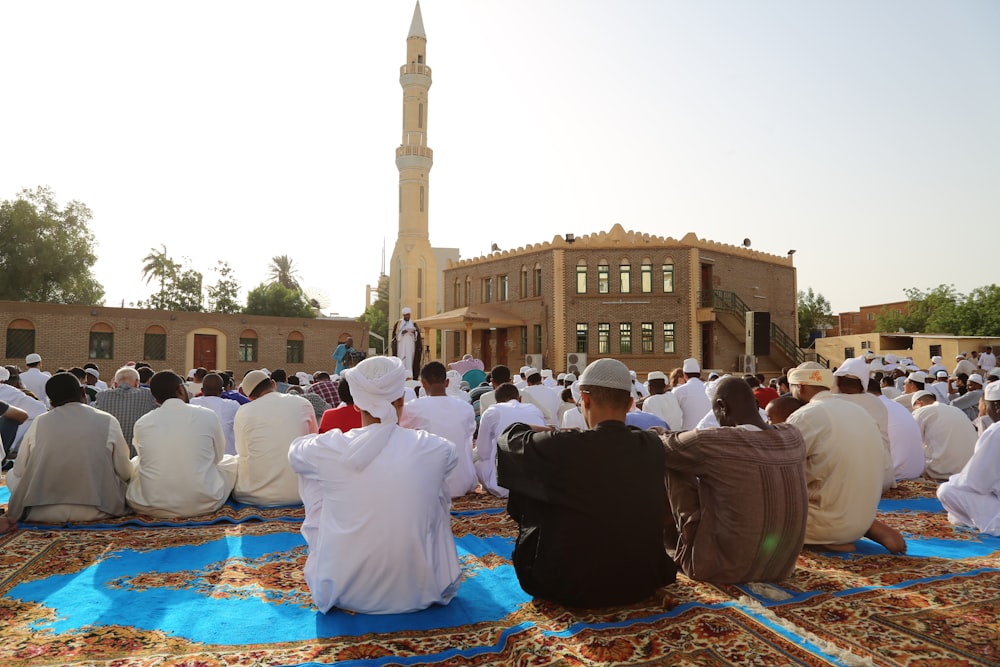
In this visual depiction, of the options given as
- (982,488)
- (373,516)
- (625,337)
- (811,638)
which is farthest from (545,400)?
(625,337)

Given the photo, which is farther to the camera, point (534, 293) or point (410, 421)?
point (534, 293)

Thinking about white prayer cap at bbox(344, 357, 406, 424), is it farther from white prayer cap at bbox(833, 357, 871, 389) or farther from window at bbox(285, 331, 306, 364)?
window at bbox(285, 331, 306, 364)

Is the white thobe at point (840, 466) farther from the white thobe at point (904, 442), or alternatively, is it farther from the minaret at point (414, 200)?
the minaret at point (414, 200)

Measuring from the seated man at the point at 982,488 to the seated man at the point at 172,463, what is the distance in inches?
216

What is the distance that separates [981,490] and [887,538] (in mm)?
1201

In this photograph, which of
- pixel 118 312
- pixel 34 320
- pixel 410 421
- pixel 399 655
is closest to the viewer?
pixel 399 655

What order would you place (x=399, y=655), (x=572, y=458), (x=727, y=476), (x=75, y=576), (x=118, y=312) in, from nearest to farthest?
1. (x=399, y=655)
2. (x=572, y=458)
3. (x=727, y=476)
4. (x=75, y=576)
5. (x=118, y=312)

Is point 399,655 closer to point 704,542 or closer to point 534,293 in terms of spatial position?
point 704,542

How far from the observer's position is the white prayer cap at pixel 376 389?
10.0 ft

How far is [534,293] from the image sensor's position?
27.3 m

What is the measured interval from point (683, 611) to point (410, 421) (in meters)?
2.97

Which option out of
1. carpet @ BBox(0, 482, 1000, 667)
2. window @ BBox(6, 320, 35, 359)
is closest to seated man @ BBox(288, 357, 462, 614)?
carpet @ BBox(0, 482, 1000, 667)

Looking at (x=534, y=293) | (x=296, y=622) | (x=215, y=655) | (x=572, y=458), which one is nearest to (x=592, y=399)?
(x=572, y=458)

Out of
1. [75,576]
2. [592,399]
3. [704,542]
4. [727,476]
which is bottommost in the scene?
[75,576]
